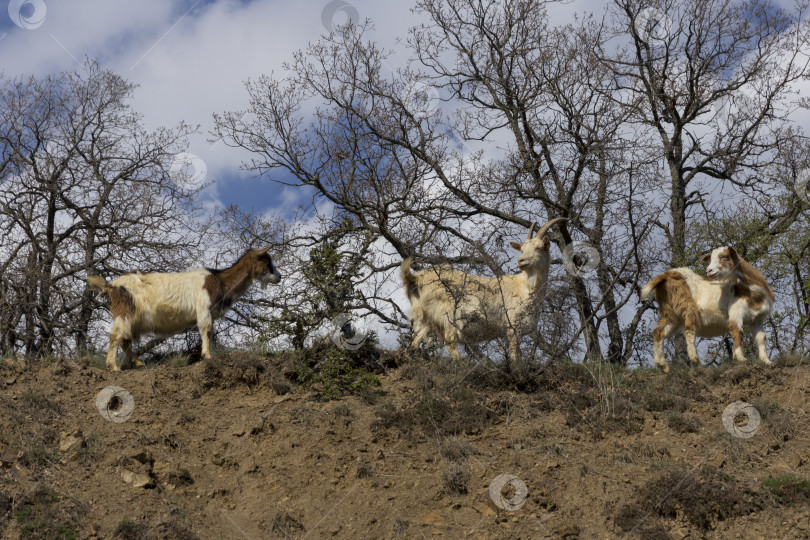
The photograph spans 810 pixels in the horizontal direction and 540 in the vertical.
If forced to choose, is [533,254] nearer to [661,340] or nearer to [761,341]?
[661,340]

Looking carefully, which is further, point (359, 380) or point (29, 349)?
Result: point (29, 349)

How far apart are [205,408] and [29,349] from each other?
8.59 metres

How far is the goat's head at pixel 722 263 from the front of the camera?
39.0ft

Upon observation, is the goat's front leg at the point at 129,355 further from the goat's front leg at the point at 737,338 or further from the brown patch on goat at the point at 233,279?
the goat's front leg at the point at 737,338

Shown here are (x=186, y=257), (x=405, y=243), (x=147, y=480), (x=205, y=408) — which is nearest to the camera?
(x=147, y=480)

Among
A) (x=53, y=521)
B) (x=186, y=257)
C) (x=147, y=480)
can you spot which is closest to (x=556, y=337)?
(x=147, y=480)

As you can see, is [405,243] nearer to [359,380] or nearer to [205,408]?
[359,380]

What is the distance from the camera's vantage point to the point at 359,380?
11.0 m
